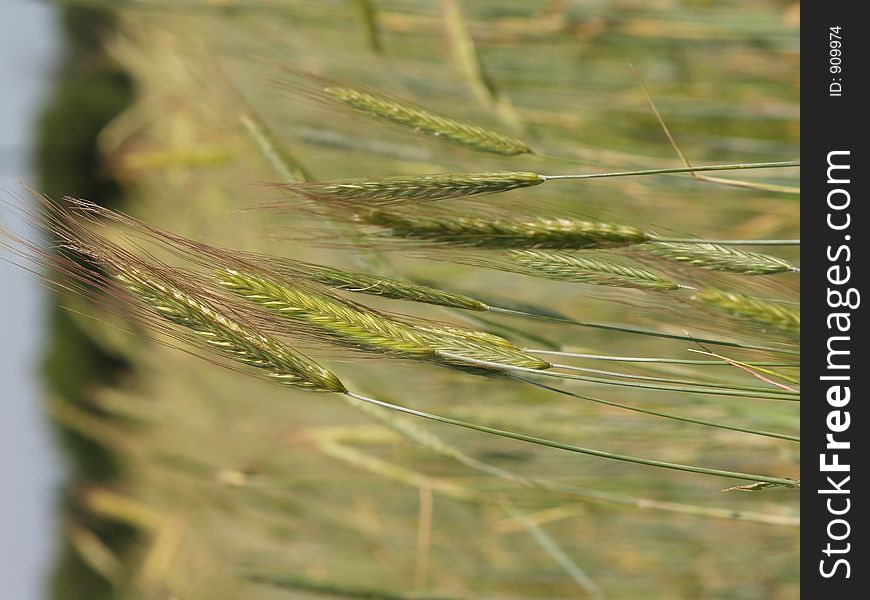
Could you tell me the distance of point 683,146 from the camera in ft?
3.68

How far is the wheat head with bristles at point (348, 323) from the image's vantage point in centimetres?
48

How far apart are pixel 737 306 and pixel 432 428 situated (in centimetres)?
73

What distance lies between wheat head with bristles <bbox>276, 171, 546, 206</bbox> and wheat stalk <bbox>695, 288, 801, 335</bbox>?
0.14 m

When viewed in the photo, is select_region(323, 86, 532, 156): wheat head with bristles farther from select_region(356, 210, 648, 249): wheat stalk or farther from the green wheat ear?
the green wheat ear

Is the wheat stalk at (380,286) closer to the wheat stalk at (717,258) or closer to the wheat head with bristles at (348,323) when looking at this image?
the wheat head with bristles at (348,323)

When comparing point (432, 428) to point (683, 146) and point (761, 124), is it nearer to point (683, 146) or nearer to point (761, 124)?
point (683, 146)

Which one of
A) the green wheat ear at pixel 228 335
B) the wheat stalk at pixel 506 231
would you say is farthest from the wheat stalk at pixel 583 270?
the green wheat ear at pixel 228 335

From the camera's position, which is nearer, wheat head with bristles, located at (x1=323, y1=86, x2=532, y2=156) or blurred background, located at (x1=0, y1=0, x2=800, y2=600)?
wheat head with bristles, located at (x1=323, y1=86, x2=532, y2=156)

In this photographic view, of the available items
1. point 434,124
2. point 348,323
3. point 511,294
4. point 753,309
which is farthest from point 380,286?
point 511,294

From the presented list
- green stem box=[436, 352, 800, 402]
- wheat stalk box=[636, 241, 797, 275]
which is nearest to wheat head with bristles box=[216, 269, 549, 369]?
green stem box=[436, 352, 800, 402]

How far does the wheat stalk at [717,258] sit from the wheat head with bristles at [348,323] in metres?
0.12

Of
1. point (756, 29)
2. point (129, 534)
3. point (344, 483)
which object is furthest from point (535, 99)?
point (129, 534)

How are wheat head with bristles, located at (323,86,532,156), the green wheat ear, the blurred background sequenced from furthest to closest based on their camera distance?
the blurred background < wheat head with bristles, located at (323,86,532,156) < the green wheat ear

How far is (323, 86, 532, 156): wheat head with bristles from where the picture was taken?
0.58 m
